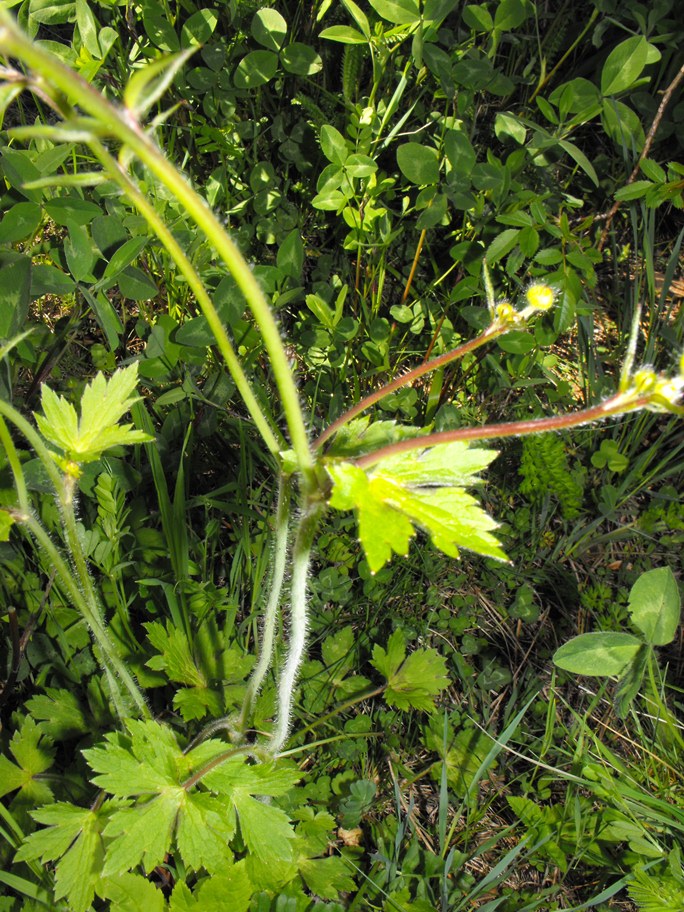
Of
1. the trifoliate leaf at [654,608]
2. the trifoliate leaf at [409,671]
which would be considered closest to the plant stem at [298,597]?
the trifoliate leaf at [409,671]

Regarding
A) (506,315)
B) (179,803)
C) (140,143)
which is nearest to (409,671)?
(179,803)

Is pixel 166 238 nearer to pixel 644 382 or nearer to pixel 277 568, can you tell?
pixel 644 382

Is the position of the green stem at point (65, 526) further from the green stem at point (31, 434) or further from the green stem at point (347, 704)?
the green stem at point (347, 704)

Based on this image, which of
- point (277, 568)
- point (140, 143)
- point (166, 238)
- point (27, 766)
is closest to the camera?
point (140, 143)

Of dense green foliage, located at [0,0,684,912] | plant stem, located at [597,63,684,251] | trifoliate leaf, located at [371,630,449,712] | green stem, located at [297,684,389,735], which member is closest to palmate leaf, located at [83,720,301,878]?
dense green foliage, located at [0,0,684,912]

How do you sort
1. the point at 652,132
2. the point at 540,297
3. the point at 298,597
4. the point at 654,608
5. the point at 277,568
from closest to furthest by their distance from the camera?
the point at 540,297
the point at 298,597
the point at 277,568
the point at 654,608
the point at 652,132

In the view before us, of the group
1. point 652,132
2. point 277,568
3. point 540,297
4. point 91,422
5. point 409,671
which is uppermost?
point 540,297

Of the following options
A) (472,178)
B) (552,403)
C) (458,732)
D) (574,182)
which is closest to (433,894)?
(458,732)
